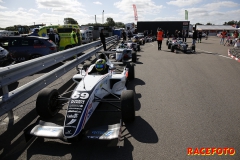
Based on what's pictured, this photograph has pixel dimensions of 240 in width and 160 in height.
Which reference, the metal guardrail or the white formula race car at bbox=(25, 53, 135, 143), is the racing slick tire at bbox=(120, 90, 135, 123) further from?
the metal guardrail

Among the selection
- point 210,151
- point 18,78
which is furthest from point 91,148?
point 18,78

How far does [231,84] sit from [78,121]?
561 cm

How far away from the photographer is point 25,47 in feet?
30.3

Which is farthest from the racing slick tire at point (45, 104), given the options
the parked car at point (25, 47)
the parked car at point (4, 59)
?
the parked car at point (25, 47)

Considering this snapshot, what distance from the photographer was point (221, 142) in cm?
308

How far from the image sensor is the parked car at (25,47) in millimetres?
9180

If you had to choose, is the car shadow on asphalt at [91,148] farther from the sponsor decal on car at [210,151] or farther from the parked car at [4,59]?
the parked car at [4,59]

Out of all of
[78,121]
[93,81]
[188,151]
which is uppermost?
[93,81]

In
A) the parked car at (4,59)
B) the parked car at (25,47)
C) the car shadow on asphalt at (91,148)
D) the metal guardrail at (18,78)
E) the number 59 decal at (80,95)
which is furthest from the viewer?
the parked car at (25,47)

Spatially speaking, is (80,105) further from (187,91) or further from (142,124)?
(187,91)

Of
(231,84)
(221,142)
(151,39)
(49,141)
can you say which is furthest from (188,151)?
(151,39)

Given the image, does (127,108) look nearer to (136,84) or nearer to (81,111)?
(81,111)

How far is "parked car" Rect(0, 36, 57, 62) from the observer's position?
918 centimetres

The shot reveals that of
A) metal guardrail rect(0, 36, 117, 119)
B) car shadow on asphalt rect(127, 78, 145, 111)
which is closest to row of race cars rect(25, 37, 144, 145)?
metal guardrail rect(0, 36, 117, 119)
